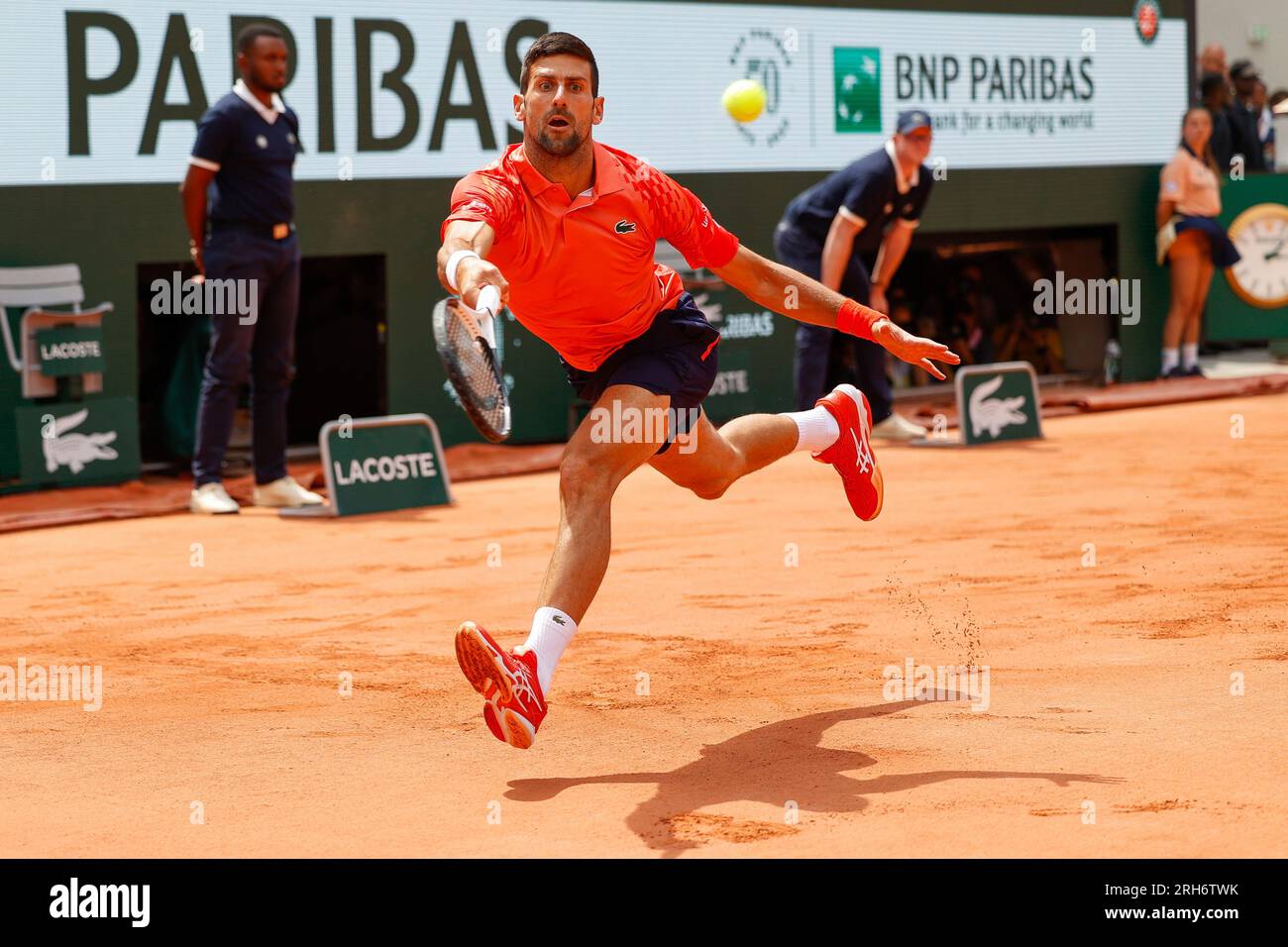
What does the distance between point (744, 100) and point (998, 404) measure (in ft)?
8.21

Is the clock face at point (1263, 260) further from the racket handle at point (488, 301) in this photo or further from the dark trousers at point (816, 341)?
the racket handle at point (488, 301)

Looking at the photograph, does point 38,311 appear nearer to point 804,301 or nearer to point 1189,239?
point 804,301

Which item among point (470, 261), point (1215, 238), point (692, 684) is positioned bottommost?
point (692, 684)

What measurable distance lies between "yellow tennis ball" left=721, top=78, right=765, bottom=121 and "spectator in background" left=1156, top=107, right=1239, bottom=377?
12.0ft

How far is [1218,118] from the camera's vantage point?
1477cm

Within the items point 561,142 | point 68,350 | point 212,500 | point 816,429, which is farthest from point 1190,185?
point 561,142

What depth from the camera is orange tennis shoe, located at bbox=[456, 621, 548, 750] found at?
4016 mm

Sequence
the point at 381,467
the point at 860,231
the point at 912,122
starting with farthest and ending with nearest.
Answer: the point at 860,231 → the point at 912,122 → the point at 381,467

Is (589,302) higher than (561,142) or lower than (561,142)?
lower

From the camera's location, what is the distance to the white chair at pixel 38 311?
29.9ft

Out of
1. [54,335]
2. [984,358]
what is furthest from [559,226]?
[984,358]

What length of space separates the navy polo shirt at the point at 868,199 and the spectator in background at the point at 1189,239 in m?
4.06

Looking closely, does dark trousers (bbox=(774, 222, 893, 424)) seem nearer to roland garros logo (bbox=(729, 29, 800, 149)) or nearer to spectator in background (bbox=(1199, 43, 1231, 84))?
roland garros logo (bbox=(729, 29, 800, 149))

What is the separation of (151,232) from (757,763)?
6.38 meters
